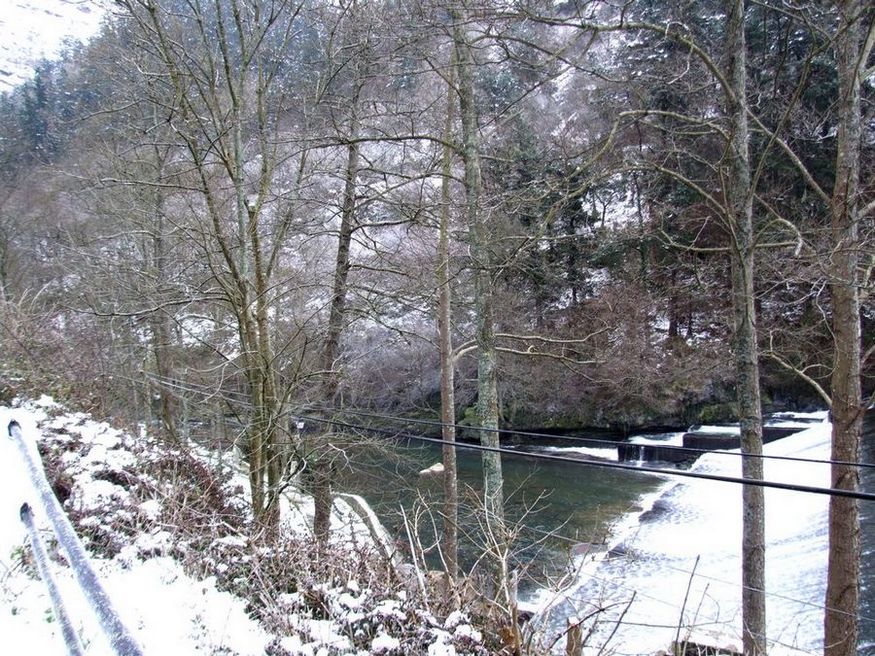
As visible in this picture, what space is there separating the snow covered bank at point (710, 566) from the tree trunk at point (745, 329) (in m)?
0.83

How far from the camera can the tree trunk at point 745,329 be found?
16.6 ft

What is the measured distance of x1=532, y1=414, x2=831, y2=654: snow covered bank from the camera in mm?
7312

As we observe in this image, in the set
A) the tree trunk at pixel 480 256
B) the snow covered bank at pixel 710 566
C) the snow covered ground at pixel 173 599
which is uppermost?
the tree trunk at pixel 480 256

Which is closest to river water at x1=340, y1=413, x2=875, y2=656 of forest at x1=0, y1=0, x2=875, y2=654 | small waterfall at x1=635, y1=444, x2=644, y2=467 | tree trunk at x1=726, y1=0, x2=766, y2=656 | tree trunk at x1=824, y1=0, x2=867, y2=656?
tree trunk at x1=824, y1=0, x2=867, y2=656

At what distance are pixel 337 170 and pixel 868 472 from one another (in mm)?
11648

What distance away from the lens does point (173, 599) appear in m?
3.17

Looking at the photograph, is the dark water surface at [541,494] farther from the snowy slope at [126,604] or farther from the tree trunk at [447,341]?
the snowy slope at [126,604]

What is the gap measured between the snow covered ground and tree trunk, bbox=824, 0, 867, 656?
4.18 metres

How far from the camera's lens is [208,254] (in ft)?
19.0

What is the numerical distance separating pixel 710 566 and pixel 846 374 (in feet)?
18.5

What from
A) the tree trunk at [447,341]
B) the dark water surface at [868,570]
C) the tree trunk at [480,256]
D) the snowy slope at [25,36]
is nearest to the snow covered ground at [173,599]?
the tree trunk at [480,256]

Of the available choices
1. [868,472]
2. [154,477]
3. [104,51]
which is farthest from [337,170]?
[868,472]

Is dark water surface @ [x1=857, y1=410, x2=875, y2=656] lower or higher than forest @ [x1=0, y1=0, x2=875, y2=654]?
lower

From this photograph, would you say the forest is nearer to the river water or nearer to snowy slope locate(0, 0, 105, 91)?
the river water
